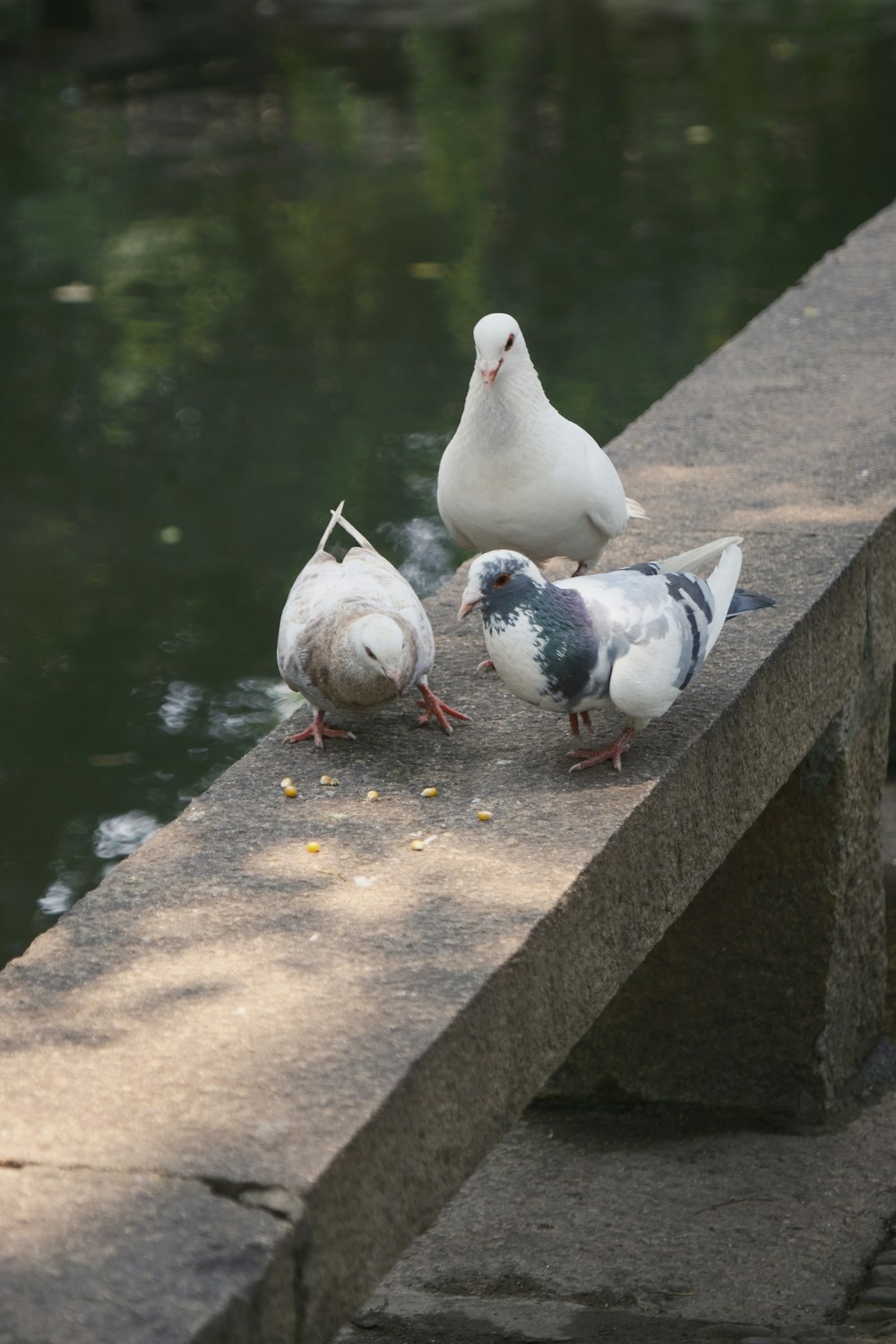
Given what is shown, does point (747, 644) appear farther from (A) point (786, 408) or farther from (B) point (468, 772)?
(A) point (786, 408)

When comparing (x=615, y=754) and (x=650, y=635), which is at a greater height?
(x=650, y=635)

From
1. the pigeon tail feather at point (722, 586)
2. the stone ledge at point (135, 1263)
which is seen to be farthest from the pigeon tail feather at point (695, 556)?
the stone ledge at point (135, 1263)

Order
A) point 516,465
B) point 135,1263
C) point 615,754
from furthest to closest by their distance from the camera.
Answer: point 516,465 < point 615,754 < point 135,1263

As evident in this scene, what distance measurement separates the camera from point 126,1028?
229 centimetres

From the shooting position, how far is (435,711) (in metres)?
3.12

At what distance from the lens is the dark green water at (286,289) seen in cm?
568

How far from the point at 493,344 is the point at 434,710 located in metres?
0.66

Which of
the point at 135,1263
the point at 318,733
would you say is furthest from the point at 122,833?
the point at 135,1263

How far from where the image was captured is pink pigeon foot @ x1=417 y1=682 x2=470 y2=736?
3119 millimetres

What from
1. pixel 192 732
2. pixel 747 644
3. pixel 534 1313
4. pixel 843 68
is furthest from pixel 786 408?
pixel 843 68

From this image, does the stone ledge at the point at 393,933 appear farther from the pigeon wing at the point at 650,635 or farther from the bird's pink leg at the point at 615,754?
the pigeon wing at the point at 650,635

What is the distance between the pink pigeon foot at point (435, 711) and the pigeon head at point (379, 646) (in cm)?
18

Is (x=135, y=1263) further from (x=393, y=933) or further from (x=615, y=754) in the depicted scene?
(x=615, y=754)

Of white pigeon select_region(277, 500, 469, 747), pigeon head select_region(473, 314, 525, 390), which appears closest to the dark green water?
white pigeon select_region(277, 500, 469, 747)
